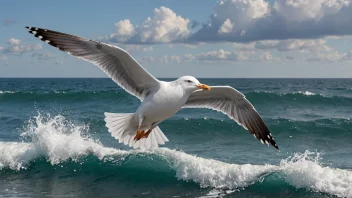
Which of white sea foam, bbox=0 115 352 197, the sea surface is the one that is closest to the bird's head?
the sea surface

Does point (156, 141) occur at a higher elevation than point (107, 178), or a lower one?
higher

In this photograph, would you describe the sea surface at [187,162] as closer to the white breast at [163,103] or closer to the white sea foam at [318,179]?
the white sea foam at [318,179]

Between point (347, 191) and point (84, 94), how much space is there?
919 inches

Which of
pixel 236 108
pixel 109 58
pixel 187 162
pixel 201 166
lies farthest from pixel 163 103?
pixel 187 162

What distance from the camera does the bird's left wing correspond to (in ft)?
27.9

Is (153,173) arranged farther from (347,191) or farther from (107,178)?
(347,191)

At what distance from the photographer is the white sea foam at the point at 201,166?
9.47m

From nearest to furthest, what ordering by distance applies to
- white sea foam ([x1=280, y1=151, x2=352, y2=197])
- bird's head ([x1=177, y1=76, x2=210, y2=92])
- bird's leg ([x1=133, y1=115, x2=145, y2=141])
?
bird's head ([x1=177, y1=76, x2=210, y2=92]), bird's leg ([x1=133, y1=115, x2=145, y2=141]), white sea foam ([x1=280, y1=151, x2=352, y2=197])

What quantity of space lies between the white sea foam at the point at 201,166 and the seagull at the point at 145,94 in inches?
62.4

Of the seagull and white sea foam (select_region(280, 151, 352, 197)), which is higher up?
the seagull

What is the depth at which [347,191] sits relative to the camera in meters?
9.00

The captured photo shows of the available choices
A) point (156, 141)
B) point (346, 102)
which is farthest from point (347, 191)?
point (346, 102)

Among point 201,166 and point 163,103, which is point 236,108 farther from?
point 201,166

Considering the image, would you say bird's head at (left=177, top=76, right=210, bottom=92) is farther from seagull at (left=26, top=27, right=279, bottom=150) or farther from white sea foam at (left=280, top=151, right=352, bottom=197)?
white sea foam at (left=280, top=151, right=352, bottom=197)
